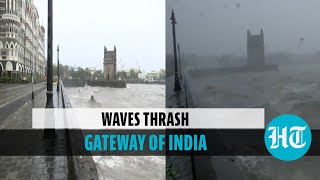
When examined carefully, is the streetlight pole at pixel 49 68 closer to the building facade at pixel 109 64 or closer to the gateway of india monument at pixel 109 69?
the gateway of india monument at pixel 109 69

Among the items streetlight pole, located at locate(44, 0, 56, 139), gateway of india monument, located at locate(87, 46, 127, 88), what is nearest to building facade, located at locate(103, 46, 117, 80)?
gateway of india monument, located at locate(87, 46, 127, 88)

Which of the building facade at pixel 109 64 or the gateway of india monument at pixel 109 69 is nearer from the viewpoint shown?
the gateway of india monument at pixel 109 69

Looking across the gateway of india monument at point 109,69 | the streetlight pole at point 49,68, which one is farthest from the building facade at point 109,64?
the streetlight pole at point 49,68

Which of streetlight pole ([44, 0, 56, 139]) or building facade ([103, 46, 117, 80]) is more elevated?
building facade ([103, 46, 117, 80])

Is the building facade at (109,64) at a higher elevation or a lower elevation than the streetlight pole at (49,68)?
higher

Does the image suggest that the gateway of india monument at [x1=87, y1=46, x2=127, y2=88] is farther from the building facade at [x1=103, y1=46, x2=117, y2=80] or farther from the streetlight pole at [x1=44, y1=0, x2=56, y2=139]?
the streetlight pole at [x1=44, y1=0, x2=56, y2=139]

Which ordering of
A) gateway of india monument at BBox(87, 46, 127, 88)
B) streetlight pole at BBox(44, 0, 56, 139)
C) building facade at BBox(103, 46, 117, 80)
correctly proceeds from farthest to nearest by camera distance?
building facade at BBox(103, 46, 117, 80) < gateway of india monument at BBox(87, 46, 127, 88) < streetlight pole at BBox(44, 0, 56, 139)

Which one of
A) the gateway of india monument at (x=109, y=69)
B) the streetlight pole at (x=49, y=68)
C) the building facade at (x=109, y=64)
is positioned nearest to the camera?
the streetlight pole at (x=49, y=68)

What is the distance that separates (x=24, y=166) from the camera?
18.9 feet

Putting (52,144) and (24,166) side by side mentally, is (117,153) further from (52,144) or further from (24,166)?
(24,166)

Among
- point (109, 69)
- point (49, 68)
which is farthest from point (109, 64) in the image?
point (49, 68)

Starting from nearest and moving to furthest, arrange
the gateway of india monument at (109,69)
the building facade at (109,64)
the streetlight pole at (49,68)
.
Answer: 1. the streetlight pole at (49,68)
2. the gateway of india monument at (109,69)
3. the building facade at (109,64)

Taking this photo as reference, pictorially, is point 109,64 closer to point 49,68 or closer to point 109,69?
point 109,69

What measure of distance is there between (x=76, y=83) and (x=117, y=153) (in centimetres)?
6234
